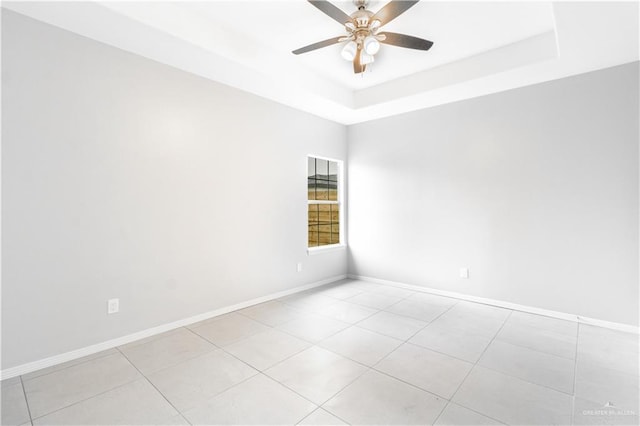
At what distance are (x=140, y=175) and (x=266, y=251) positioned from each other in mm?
1728

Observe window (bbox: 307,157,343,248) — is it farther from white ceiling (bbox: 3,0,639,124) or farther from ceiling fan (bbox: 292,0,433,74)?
ceiling fan (bbox: 292,0,433,74)

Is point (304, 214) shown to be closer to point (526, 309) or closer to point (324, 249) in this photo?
point (324, 249)

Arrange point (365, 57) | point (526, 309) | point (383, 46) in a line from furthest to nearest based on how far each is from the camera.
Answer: point (526, 309) → point (383, 46) → point (365, 57)

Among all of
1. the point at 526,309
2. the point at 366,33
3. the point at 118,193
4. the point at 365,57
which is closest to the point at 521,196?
the point at 526,309

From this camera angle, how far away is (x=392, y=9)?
2.22 m

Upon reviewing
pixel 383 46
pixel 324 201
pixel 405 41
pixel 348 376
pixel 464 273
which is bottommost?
pixel 348 376

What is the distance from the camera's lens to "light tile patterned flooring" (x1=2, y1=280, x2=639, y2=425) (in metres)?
1.77

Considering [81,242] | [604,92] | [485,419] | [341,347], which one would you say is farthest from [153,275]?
[604,92]

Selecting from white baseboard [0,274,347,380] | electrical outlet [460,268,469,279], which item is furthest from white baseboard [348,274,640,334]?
white baseboard [0,274,347,380]

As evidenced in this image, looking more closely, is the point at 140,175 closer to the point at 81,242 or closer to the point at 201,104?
the point at 81,242

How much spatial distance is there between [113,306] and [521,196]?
4460mm

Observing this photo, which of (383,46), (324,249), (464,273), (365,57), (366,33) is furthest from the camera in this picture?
(324,249)

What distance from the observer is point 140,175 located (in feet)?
9.24

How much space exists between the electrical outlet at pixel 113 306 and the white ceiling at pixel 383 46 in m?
2.27
